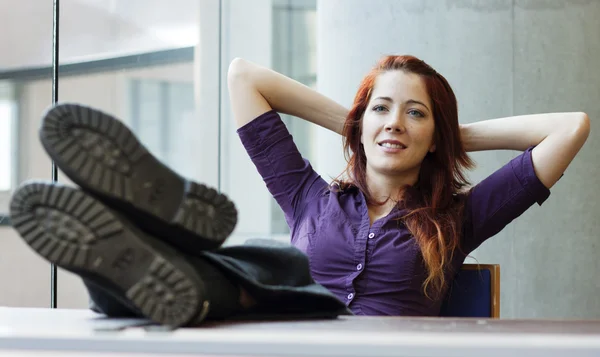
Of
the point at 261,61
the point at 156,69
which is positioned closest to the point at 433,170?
the point at 261,61

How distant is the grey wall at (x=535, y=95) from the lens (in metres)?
2.81

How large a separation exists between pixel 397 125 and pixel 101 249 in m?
1.09

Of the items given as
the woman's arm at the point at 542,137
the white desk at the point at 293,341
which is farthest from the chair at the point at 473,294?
the white desk at the point at 293,341

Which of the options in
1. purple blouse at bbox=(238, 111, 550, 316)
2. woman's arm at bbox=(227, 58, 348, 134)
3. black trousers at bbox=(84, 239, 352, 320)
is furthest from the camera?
woman's arm at bbox=(227, 58, 348, 134)

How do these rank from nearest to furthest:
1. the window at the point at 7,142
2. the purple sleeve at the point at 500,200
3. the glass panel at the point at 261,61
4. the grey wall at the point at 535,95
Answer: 1. the purple sleeve at the point at 500,200
2. the grey wall at the point at 535,95
3. the window at the point at 7,142
4. the glass panel at the point at 261,61

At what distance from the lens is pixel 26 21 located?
4984 millimetres

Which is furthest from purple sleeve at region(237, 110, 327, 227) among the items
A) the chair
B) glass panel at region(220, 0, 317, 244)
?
glass panel at region(220, 0, 317, 244)

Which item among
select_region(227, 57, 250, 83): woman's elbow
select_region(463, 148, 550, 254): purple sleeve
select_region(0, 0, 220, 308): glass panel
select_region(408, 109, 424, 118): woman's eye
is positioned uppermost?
select_region(0, 0, 220, 308): glass panel

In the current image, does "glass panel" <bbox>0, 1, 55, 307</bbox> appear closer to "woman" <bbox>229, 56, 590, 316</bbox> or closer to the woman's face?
"woman" <bbox>229, 56, 590, 316</bbox>

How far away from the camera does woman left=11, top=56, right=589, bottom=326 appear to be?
1076mm

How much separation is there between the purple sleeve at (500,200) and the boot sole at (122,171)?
40.8 inches

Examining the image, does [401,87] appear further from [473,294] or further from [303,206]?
[473,294]

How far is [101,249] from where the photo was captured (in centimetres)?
107

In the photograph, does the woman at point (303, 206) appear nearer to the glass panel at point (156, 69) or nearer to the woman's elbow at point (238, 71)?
the woman's elbow at point (238, 71)
